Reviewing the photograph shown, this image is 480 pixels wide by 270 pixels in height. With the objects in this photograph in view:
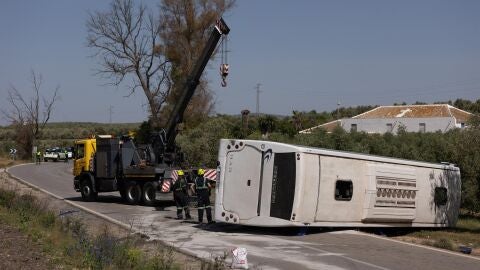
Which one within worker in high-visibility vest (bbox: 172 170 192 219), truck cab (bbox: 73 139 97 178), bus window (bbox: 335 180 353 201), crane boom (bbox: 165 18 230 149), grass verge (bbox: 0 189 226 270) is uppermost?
crane boom (bbox: 165 18 230 149)

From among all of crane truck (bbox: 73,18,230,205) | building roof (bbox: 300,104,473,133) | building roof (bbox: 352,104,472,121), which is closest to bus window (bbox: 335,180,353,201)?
crane truck (bbox: 73,18,230,205)

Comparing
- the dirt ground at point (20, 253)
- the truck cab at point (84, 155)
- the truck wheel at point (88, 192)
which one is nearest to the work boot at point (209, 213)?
the dirt ground at point (20, 253)

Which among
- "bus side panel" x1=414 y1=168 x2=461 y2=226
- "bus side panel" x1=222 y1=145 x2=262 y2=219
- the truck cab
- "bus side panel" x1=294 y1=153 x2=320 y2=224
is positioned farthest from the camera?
the truck cab

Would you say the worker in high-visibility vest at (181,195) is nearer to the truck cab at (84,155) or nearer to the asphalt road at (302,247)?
the asphalt road at (302,247)

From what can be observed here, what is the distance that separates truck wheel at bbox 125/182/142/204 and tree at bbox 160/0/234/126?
21344 mm

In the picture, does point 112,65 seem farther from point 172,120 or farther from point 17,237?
point 17,237

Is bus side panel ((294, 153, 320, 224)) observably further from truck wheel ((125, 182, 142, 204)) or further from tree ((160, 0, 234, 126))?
tree ((160, 0, 234, 126))

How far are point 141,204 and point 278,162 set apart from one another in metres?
10.8

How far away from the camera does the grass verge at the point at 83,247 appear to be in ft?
31.9

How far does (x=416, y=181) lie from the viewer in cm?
1833

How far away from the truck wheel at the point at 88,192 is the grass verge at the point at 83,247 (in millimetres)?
10112

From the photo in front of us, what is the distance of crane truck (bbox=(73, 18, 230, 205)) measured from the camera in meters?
25.0

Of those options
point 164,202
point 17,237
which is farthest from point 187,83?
point 17,237

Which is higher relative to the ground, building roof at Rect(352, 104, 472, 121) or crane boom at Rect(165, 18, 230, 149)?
building roof at Rect(352, 104, 472, 121)
